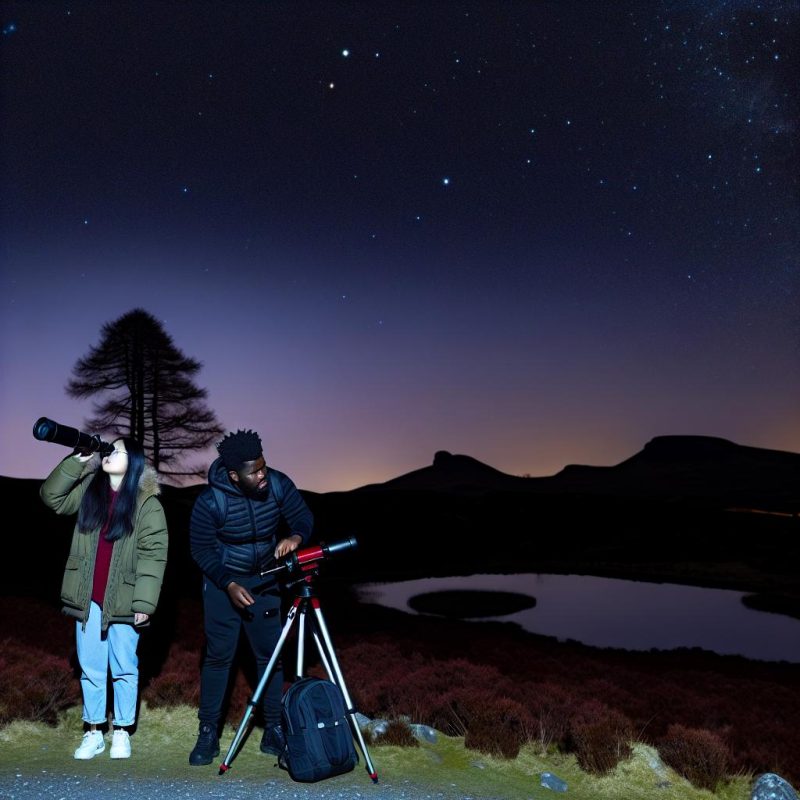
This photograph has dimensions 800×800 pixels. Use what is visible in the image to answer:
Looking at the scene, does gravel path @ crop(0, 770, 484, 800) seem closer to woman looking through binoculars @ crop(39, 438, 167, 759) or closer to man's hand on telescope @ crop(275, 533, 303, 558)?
woman looking through binoculars @ crop(39, 438, 167, 759)

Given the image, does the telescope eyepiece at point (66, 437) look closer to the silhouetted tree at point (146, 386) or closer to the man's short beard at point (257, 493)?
the man's short beard at point (257, 493)

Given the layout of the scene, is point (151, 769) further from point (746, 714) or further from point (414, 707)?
→ point (746, 714)

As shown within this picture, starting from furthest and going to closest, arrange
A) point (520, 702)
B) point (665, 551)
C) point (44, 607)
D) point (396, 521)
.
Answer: point (665, 551)
point (396, 521)
point (44, 607)
point (520, 702)

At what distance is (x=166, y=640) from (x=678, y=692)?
738 centimetres

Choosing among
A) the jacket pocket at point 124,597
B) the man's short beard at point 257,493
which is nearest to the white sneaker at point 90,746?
the jacket pocket at point 124,597

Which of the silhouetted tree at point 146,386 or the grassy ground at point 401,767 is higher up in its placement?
the silhouetted tree at point 146,386

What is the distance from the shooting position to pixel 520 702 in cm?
730

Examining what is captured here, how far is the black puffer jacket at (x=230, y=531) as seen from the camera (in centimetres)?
496

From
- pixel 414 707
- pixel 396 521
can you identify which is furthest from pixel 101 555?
pixel 396 521

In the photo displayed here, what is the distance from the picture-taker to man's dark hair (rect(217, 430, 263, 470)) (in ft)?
15.8

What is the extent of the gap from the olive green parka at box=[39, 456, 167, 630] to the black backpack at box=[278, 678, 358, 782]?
1.31m

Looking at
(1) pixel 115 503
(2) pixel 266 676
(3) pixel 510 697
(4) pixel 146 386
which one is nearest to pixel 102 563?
(1) pixel 115 503

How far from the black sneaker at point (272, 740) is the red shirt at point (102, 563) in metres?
1.55

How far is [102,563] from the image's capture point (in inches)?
204
